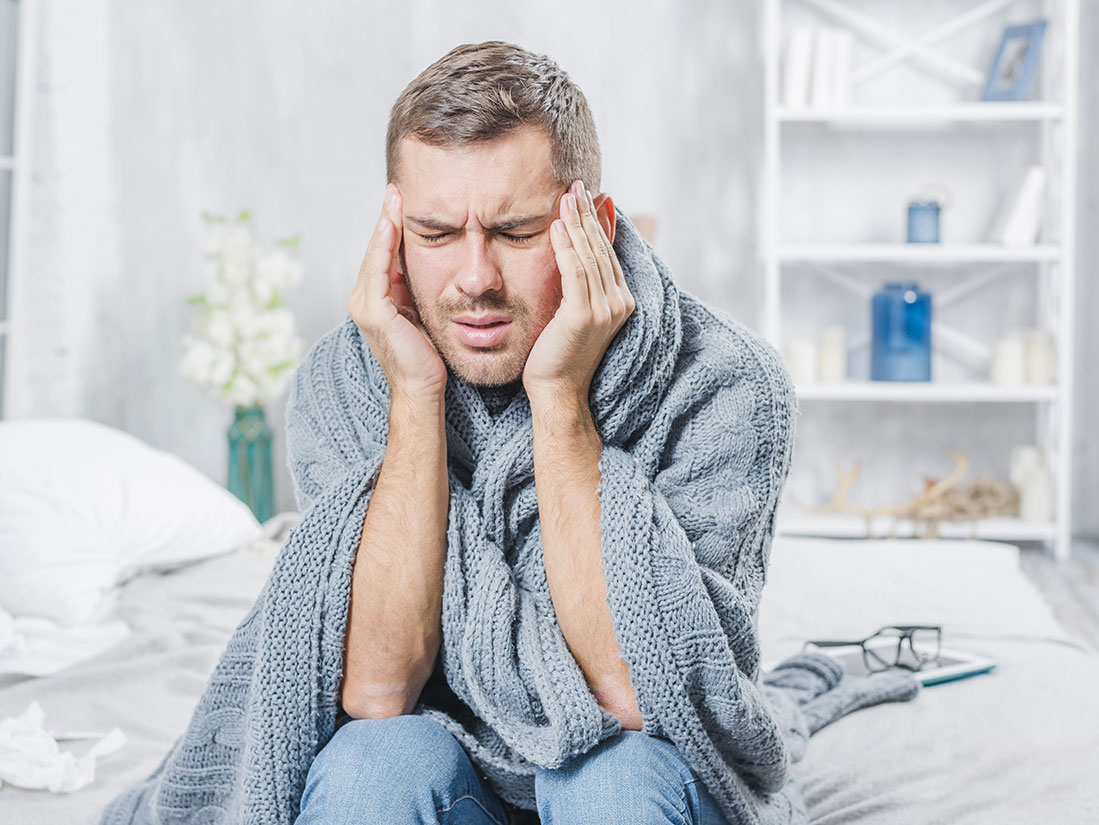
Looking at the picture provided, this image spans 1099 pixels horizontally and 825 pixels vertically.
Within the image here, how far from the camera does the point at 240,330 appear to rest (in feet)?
10.3

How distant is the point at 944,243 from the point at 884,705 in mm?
2535

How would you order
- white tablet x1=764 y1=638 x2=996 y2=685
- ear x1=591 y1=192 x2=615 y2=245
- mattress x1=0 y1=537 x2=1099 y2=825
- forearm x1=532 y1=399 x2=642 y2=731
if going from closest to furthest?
forearm x1=532 y1=399 x2=642 y2=731 → ear x1=591 y1=192 x2=615 y2=245 → mattress x1=0 y1=537 x2=1099 y2=825 → white tablet x1=764 y1=638 x2=996 y2=685

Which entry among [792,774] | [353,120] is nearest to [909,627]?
[792,774]

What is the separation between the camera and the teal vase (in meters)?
3.30

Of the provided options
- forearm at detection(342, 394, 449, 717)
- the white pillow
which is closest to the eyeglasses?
forearm at detection(342, 394, 449, 717)

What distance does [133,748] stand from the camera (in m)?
1.51

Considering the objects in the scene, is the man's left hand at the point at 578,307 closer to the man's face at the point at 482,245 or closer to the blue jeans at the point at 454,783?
the man's face at the point at 482,245

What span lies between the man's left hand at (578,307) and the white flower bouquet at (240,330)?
212cm

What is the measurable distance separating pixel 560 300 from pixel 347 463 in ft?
0.95

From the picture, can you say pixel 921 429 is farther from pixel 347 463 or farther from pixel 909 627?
pixel 347 463

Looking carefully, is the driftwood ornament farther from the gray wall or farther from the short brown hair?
the short brown hair

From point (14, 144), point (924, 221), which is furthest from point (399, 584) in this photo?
point (924, 221)

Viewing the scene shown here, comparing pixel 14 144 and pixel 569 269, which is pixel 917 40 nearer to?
pixel 14 144

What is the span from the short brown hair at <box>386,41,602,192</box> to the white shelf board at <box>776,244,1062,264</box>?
2482mm
